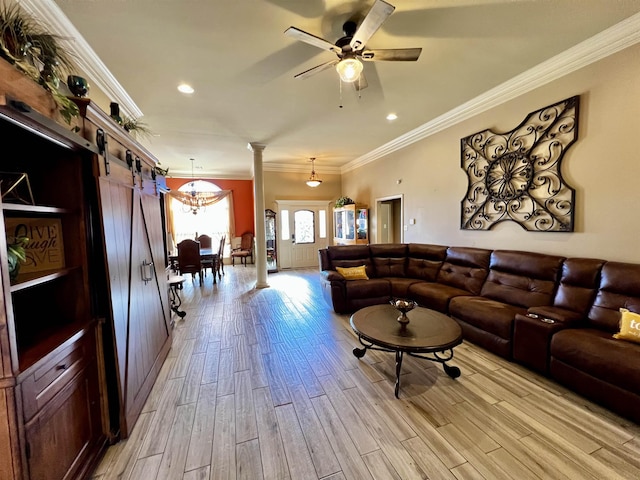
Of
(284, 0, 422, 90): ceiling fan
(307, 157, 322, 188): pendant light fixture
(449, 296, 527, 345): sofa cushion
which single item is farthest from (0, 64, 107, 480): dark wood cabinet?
(307, 157, 322, 188): pendant light fixture

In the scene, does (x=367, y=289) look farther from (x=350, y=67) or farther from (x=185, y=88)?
(x=185, y=88)

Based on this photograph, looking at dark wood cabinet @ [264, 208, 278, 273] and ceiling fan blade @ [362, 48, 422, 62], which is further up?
ceiling fan blade @ [362, 48, 422, 62]

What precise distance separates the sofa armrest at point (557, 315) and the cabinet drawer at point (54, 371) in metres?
3.50

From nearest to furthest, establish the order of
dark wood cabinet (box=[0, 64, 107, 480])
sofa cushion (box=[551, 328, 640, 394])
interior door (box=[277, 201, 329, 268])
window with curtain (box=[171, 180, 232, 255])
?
dark wood cabinet (box=[0, 64, 107, 480]) → sofa cushion (box=[551, 328, 640, 394]) → interior door (box=[277, 201, 329, 268]) → window with curtain (box=[171, 180, 232, 255])

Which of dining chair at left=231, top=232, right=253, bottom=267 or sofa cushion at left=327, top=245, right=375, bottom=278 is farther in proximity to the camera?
dining chair at left=231, top=232, right=253, bottom=267

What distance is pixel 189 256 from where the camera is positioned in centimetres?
577

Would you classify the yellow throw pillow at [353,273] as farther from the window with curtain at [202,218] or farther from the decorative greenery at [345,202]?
the window with curtain at [202,218]

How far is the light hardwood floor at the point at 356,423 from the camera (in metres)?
1.54

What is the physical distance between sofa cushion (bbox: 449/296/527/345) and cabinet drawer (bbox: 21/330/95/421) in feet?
11.2

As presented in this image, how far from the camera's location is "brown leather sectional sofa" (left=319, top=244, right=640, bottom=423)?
193 centimetres

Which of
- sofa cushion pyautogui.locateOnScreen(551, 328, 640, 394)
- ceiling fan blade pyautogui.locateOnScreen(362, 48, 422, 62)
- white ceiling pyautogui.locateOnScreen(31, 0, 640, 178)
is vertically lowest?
sofa cushion pyautogui.locateOnScreen(551, 328, 640, 394)

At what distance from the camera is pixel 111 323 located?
1.70 metres

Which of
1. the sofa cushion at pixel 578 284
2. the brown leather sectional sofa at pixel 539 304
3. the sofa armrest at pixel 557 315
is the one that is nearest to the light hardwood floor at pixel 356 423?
the brown leather sectional sofa at pixel 539 304

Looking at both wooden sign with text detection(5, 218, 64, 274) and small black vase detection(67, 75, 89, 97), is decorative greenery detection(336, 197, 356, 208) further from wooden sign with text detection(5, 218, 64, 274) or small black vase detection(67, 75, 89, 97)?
wooden sign with text detection(5, 218, 64, 274)
